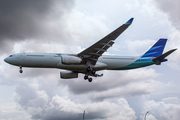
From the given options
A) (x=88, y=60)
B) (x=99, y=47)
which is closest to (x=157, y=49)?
(x=99, y=47)

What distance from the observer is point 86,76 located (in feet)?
121

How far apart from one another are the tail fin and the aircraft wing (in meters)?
11.4

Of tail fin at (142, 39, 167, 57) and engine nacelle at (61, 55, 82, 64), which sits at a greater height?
tail fin at (142, 39, 167, 57)

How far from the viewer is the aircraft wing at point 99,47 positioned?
2552cm

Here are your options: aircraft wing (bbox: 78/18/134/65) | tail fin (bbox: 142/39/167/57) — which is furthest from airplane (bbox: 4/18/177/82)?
tail fin (bbox: 142/39/167/57)

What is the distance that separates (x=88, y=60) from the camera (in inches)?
1288

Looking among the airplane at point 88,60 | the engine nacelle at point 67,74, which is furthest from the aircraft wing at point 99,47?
the engine nacelle at point 67,74

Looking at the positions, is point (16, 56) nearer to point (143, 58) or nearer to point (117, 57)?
point (117, 57)

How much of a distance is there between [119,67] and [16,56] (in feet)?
59.4

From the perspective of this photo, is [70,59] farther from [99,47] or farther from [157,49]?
[157,49]

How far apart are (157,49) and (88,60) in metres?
15.3

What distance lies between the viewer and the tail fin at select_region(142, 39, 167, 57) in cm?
3812

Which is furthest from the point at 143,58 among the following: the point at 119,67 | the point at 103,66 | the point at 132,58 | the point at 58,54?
the point at 58,54

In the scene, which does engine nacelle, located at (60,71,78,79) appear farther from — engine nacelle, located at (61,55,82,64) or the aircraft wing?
engine nacelle, located at (61,55,82,64)
